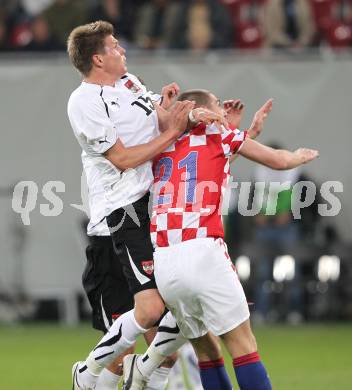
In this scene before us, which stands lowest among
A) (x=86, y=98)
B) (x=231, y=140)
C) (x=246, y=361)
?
(x=246, y=361)

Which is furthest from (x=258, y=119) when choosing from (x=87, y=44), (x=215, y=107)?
(x=87, y=44)

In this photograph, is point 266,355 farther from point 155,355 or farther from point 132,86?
point 132,86

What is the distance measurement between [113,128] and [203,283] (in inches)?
46.8

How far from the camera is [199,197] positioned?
23.6ft

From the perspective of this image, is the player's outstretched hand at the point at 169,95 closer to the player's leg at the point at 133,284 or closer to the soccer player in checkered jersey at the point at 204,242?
the soccer player in checkered jersey at the point at 204,242

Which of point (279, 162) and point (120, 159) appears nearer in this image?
point (279, 162)

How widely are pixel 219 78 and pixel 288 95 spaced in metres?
0.87

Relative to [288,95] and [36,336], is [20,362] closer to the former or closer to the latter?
[36,336]

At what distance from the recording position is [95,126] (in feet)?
24.5

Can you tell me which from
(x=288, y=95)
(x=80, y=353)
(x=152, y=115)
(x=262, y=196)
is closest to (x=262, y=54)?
(x=288, y=95)

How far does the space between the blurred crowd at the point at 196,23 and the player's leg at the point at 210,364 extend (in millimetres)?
8328

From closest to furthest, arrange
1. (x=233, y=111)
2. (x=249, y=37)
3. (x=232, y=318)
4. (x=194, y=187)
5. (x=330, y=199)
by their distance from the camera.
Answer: (x=232, y=318) → (x=194, y=187) → (x=233, y=111) → (x=330, y=199) → (x=249, y=37)

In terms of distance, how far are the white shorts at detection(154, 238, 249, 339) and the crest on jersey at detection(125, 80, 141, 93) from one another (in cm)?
120

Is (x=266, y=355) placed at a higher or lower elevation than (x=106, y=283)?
lower
